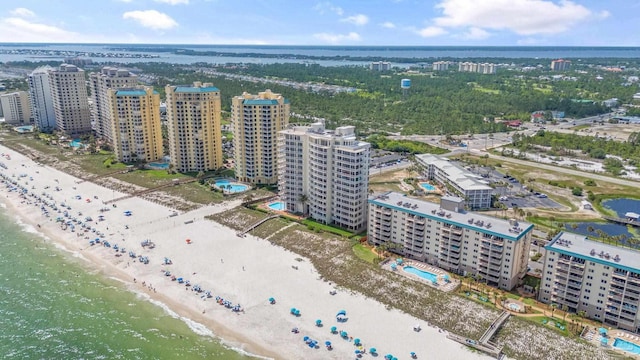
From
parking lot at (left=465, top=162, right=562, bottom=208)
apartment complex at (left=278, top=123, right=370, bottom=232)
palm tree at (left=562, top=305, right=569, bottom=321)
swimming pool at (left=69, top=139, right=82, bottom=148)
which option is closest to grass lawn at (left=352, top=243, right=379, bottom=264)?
apartment complex at (left=278, top=123, right=370, bottom=232)

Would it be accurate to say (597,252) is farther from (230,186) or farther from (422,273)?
(230,186)

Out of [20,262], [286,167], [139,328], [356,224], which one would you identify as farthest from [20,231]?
[356,224]

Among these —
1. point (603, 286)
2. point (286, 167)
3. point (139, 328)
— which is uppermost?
point (286, 167)

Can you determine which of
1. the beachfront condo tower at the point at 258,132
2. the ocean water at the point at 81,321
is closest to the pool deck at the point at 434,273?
the ocean water at the point at 81,321

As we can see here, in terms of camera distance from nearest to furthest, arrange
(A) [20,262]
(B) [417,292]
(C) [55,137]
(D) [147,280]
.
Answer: (B) [417,292], (D) [147,280], (A) [20,262], (C) [55,137]

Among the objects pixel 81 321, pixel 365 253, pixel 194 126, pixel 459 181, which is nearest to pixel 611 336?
pixel 365 253

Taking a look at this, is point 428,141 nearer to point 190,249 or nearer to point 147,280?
point 190,249

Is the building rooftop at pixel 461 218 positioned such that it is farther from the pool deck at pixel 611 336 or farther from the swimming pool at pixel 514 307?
the pool deck at pixel 611 336
